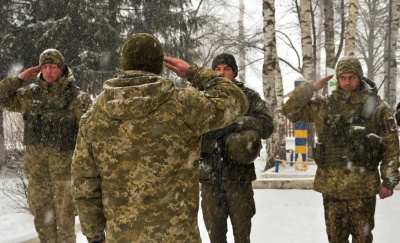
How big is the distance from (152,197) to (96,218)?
35 centimetres

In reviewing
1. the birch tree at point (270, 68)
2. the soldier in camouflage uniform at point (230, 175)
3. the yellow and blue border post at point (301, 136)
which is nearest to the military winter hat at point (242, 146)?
the soldier in camouflage uniform at point (230, 175)

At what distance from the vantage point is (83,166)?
211cm

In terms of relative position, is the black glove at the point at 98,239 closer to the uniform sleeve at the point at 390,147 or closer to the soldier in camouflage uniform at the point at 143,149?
the soldier in camouflage uniform at the point at 143,149

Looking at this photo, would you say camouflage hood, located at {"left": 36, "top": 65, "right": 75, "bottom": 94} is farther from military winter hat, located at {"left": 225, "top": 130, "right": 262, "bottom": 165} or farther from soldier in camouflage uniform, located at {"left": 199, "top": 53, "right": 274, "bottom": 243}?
military winter hat, located at {"left": 225, "top": 130, "right": 262, "bottom": 165}

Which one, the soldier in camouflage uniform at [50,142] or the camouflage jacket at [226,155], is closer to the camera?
the camouflage jacket at [226,155]

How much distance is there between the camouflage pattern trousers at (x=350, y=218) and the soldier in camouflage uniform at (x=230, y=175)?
697 mm

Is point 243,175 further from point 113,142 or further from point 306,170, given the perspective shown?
point 306,170

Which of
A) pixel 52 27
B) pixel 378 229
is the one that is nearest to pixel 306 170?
pixel 378 229

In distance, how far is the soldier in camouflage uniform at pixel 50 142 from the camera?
3930mm

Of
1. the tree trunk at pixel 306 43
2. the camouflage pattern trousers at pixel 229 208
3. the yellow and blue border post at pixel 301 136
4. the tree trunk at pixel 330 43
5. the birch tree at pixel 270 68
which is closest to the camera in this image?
the camouflage pattern trousers at pixel 229 208

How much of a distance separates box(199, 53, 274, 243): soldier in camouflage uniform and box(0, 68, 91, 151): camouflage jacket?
55.0 inches

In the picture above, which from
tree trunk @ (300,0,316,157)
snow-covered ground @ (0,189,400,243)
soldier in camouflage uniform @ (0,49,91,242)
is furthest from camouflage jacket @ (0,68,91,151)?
tree trunk @ (300,0,316,157)

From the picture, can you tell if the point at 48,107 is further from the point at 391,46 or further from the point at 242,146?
the point at 391,46

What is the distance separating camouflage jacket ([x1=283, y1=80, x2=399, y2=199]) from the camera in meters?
3.38
